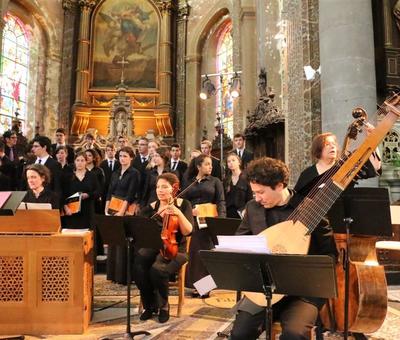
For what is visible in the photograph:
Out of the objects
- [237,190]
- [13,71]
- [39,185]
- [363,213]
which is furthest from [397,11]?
[13,71]

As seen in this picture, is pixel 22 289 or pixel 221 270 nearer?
pixel 221 270

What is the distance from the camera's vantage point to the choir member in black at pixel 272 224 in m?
2.61

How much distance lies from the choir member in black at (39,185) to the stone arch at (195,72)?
14.1 m

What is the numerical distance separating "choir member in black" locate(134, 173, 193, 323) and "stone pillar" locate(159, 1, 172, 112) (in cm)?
1477

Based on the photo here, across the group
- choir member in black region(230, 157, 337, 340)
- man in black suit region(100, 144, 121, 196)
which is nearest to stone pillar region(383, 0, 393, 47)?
man in black suit region(100, 144, 121, 196)

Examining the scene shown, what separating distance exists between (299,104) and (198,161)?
2.63 m

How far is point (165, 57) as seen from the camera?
769 inches

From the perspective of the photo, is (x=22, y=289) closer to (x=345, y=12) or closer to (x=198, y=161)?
(x=198, y=161)

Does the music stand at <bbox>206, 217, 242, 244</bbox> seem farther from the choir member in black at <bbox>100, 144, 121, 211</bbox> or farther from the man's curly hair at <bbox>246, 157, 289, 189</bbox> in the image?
the choir member in black at <bbox>100, 144, 121, 211</bbox>

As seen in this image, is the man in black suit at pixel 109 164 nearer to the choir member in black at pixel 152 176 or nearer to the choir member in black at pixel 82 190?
the choir member in black at pixel 82 190

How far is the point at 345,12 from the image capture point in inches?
256

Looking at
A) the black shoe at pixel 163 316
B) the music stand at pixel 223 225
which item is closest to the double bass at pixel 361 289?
the music stand at pixel 223 225

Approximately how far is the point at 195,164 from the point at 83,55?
600 inches

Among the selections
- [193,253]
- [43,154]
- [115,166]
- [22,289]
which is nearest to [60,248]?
[22,289]
